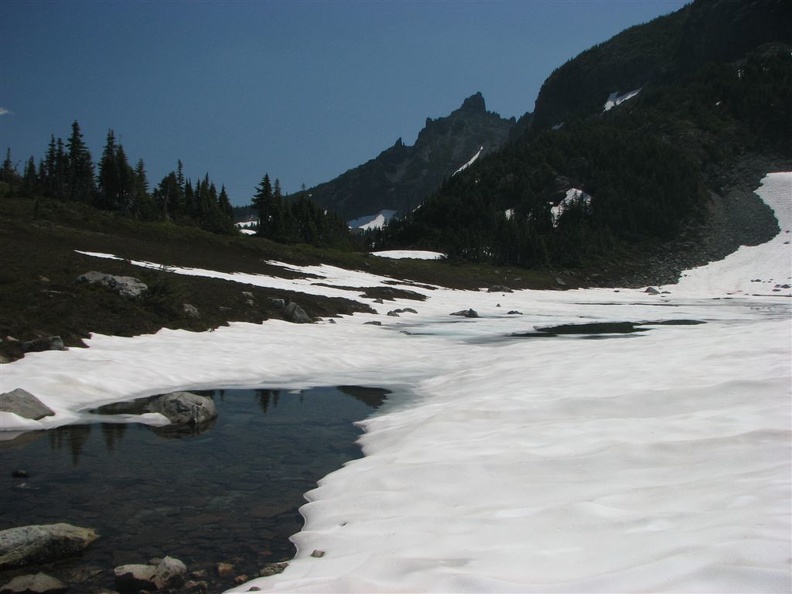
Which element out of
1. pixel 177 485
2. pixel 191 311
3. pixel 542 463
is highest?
pixel 191 311

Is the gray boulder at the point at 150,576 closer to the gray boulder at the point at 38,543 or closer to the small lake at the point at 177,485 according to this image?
the small lake at the point at 177,485

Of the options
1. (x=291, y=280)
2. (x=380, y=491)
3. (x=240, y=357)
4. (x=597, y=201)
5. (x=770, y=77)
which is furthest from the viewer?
(x=770, y=77)

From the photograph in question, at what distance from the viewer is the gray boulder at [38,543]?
17.8ft

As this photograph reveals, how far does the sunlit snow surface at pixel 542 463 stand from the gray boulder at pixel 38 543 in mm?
2067

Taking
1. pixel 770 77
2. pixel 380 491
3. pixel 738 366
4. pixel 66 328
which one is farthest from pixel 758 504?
pixel 770 77

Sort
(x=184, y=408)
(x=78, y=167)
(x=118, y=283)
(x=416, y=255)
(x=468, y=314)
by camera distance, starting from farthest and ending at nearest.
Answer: (x=416, y=255) < (x=78, y=167) < (x=468, y=314) < (x=118, y=283) < (x=184, y=408)

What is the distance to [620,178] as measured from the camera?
13788 cm

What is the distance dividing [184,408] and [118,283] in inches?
535

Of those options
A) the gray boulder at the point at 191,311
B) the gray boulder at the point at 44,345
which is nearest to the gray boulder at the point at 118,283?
the gray boulder at the point at 191,311

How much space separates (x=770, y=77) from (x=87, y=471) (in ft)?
658

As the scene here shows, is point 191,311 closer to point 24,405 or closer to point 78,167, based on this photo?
point 24,405

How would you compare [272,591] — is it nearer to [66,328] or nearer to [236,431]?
[236,431]

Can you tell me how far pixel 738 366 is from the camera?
10.6 meters

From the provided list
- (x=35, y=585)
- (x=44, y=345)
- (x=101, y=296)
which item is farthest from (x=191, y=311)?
(x=35, y=585)
